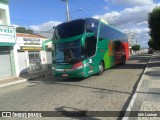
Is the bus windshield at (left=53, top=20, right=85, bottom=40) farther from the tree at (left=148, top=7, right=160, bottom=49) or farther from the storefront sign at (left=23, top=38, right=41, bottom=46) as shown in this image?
the tree at (left=148, top=7, right=160, bottom=49)

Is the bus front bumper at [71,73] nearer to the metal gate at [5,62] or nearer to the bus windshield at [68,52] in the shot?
the bus windshield at [68,52]

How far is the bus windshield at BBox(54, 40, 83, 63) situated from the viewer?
15.7 m

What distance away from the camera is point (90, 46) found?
54.2 ft

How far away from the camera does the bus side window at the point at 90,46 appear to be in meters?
16.0

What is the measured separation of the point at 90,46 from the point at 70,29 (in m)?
1.67

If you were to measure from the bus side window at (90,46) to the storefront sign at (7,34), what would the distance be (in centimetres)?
940

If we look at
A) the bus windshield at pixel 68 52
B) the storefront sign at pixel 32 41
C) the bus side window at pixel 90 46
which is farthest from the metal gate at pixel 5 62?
the bus side window at pixel 90 46

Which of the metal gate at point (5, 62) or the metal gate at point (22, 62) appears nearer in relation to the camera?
the metal gate at point (5, 62)

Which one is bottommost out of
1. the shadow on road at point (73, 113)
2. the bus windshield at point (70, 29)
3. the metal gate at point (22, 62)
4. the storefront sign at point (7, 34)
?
the shadow on road at point (73, 113)

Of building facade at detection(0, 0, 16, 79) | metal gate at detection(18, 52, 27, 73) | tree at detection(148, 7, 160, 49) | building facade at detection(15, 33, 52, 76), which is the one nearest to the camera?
building facade at detection(0, 0, 16, 79)

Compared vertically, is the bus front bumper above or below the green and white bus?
below

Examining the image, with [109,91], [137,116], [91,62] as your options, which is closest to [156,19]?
[91,62]

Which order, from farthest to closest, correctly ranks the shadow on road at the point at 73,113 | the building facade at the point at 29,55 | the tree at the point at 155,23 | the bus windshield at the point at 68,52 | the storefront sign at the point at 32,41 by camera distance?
the storefront sign at the point at 32,41, the building facade at the point at 29,55, the tree at the point at 155,23, the bus windshield at the point at 68,52, the shadow on road at the point at 73,113

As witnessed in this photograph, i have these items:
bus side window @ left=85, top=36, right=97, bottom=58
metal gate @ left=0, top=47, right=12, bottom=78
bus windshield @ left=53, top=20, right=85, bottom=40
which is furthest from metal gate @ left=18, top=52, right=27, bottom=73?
bus side window @ left=85, top=36, right=97, bottom=58
